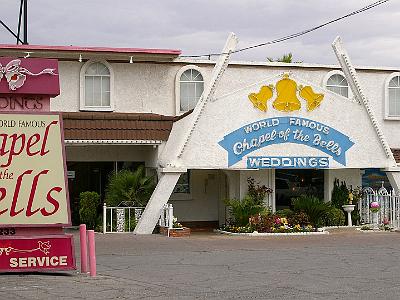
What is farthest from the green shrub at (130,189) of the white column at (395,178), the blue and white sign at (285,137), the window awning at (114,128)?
the white column at (395,178)

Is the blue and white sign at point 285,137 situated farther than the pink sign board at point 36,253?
Yes

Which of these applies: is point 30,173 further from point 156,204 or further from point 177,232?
point 156,204

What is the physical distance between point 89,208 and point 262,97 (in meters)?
6.70

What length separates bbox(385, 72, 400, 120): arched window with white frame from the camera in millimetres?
29203

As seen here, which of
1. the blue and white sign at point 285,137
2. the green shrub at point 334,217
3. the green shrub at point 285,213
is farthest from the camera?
the green shrub at point 334,217

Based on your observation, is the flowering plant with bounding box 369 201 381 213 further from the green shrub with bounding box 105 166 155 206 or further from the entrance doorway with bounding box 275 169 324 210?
the green shrub with bounding box 105 166 155 206

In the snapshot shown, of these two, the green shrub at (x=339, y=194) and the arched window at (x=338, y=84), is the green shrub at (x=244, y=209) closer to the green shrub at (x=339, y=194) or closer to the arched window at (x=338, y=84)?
the green shrub at (x=339, y=194)

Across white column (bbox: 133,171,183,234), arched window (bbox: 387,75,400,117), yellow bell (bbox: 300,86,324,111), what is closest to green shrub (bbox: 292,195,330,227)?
yellow bell (bbox: 300,86,324,111)

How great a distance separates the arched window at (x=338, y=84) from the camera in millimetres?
28828

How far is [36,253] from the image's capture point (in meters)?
13.1

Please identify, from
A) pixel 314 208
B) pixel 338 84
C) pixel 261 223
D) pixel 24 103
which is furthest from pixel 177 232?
pixel 338 84

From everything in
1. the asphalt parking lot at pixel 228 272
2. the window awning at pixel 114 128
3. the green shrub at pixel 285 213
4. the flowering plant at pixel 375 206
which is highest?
the window awning at pixel 114 128

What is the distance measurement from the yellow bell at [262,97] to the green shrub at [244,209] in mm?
2963

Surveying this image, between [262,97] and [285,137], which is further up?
[262,97]
